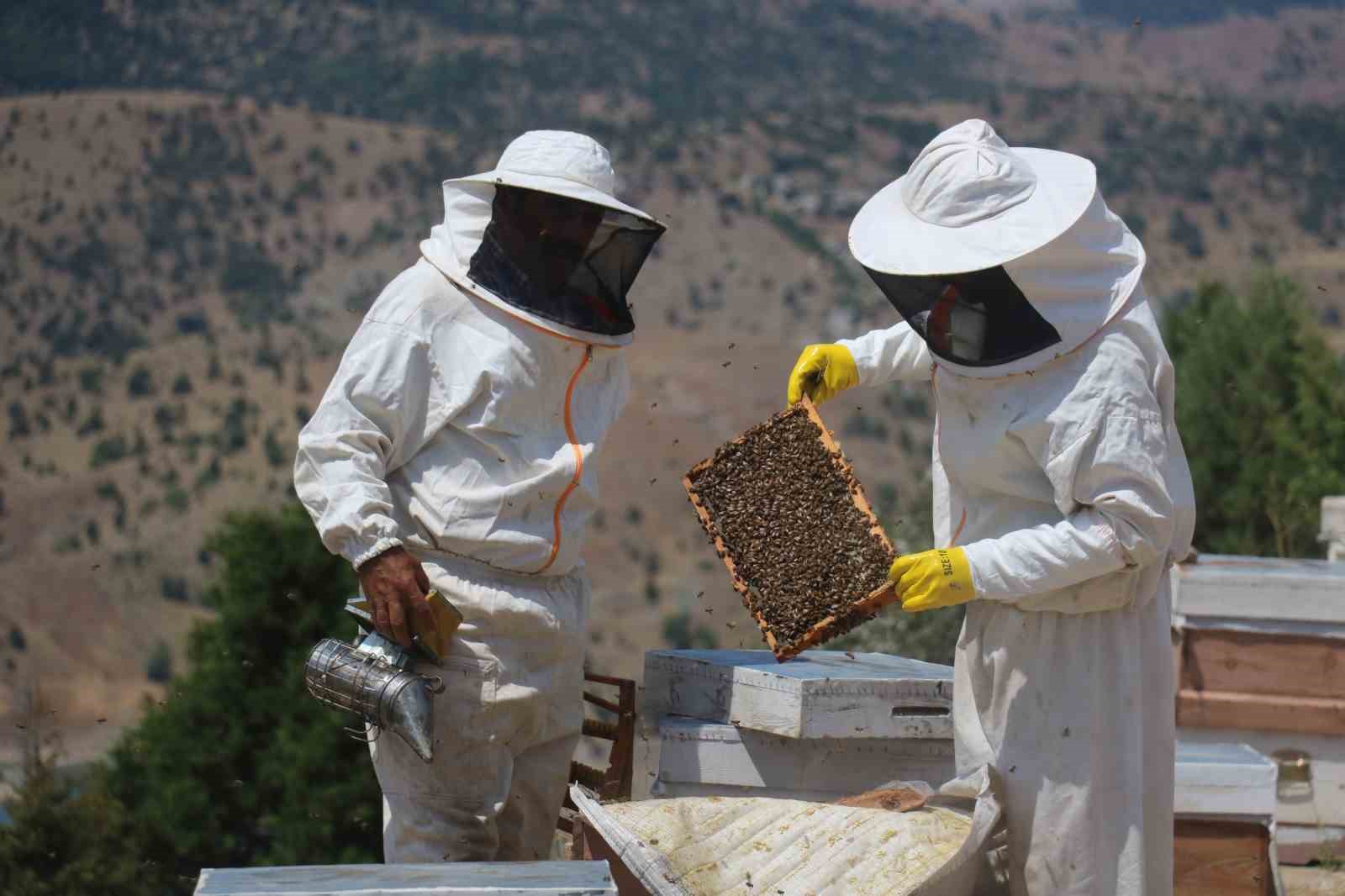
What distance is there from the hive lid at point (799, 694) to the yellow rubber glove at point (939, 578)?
2.89 ft

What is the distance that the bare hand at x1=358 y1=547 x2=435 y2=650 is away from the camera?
4.43 meters

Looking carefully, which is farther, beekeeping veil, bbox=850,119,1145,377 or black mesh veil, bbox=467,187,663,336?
black mesh veil, bbox=467,187,663,336

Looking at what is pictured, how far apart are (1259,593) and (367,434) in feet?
12.2

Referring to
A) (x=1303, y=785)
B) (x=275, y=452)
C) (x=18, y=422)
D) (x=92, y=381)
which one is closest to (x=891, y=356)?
(x=1303, y=785)

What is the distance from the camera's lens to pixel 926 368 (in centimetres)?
514

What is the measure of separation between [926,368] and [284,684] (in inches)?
296

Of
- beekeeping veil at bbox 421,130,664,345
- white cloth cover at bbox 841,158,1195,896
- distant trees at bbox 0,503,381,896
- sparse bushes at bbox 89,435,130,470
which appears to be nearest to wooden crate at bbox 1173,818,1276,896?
white cloth cover at bbox 841,158,1195,896

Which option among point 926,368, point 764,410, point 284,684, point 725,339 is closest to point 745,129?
point 725,339

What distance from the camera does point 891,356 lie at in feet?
16.8

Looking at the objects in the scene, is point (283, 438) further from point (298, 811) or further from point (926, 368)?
point (926, 368)

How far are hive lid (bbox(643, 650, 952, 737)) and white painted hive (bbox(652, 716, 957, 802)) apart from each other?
0.07 metres

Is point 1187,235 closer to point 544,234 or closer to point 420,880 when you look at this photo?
point 544,234

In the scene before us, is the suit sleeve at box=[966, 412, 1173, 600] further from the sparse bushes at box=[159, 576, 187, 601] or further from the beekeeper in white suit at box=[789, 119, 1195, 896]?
the sparse bushes at box=[159, 576, 187, 601]

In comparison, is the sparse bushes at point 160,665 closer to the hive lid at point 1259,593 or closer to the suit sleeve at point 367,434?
the hive lid at point 1259,593
